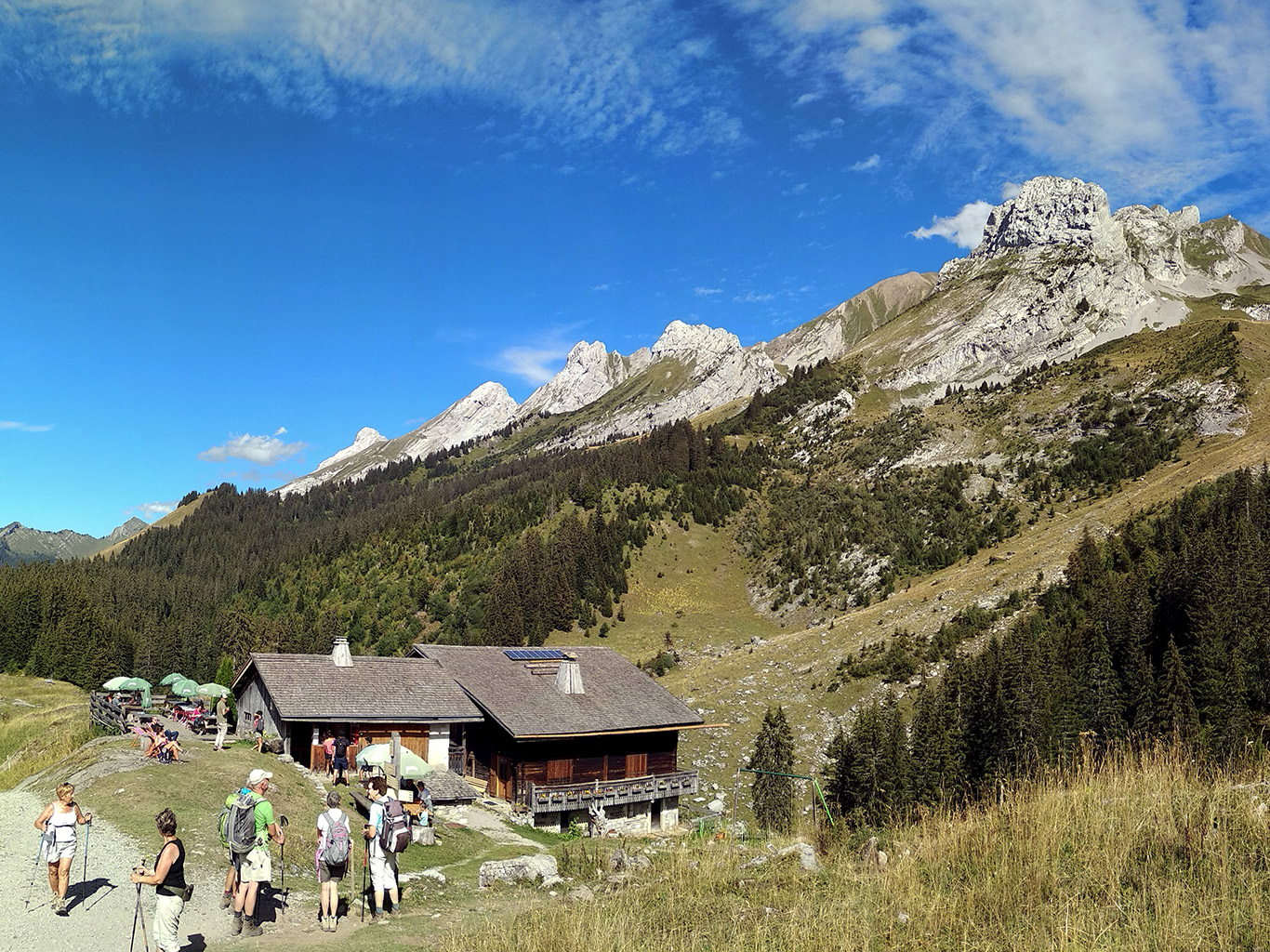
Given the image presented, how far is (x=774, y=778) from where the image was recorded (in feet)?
146

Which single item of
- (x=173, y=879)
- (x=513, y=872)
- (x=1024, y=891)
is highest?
(x=1024, y=891)

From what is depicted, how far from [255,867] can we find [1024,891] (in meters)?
11.3

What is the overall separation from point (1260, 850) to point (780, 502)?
113896 millimetres

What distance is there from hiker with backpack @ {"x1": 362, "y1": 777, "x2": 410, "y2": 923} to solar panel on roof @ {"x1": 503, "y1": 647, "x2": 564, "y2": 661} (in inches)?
1072

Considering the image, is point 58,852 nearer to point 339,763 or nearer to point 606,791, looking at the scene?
point 339,763

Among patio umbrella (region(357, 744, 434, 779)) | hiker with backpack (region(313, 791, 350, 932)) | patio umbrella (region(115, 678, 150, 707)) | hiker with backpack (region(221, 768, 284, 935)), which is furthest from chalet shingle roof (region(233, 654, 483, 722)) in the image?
hiker with backpack (region(221, 768, 284, 935))

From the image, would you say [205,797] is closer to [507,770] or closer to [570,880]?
[570,880]

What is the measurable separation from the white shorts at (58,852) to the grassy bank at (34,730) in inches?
684

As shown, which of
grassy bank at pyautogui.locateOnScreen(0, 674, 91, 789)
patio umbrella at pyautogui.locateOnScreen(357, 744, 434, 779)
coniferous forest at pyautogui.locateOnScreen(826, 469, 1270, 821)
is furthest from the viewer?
coniferous forest at pyautogui.locateOnScreen(826, 469, 1270, 821)

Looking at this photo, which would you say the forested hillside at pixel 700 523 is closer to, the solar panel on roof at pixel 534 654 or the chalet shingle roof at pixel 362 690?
the solar panel on roof at pixel 534 654

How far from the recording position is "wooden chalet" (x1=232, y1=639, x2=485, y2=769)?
32.7 m

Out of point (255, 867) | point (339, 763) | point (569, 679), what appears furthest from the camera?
point (569, 679)

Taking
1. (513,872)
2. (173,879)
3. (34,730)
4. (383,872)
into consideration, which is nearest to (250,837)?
(173,879)

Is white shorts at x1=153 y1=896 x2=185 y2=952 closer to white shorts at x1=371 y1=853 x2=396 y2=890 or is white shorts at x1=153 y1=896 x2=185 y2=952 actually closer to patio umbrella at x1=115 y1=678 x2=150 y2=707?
white shorts at x1=371 y1=853 x2=396 y2=890
